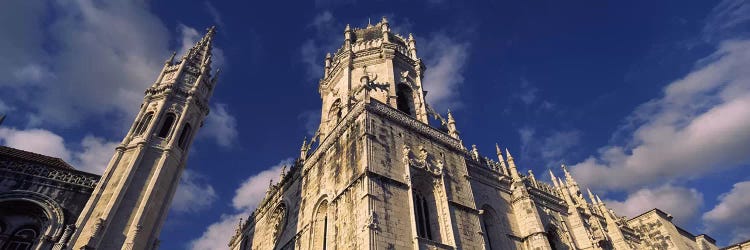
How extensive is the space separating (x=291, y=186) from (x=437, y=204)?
1120 centimetres

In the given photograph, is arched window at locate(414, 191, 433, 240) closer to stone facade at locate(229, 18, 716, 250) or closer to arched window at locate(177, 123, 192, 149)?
stone facade at locate(229, 18, 716, 250)

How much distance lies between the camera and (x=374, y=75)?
1093 inches

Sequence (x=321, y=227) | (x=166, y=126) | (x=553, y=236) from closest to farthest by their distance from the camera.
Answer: (x=321, y=227), (x=166, y=126), (x=553, y=236)

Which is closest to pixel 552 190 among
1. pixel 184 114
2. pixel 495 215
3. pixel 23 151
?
pixel 495 215

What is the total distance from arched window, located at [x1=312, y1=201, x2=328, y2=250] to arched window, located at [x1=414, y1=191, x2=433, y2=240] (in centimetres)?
458

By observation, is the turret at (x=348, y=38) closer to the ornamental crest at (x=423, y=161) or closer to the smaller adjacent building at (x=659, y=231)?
the ornamental crest at (x=423, y=161)

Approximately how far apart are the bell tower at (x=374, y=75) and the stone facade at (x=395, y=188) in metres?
0.09

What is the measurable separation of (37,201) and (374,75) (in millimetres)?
19363

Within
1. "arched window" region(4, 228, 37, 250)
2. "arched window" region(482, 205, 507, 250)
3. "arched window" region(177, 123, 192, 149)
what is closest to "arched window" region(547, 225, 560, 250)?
"arched window" region(482, 205, 507, 250)

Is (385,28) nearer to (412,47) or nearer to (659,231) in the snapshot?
(412,47)

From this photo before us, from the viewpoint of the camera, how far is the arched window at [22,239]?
1700 cm

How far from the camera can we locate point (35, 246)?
17016mm

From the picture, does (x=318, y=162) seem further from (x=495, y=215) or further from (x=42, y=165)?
(x=42, y=165)

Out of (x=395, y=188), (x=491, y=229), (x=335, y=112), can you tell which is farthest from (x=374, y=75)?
(x=491, y=229)
